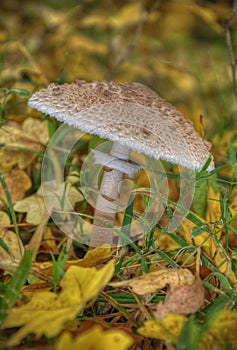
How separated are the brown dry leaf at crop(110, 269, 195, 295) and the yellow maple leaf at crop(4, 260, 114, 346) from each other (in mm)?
113

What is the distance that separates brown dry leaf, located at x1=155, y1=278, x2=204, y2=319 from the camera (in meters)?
0.90

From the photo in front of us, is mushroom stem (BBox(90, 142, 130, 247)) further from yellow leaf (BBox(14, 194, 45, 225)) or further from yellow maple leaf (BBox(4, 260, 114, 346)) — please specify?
yellow maple leaf (BBox(4, 260, 114, 346))

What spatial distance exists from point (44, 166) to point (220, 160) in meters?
0.69

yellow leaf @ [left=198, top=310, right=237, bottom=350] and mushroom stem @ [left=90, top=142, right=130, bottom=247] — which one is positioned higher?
yellow leaf @ [left=198, top=310, right=237, bottom=350]

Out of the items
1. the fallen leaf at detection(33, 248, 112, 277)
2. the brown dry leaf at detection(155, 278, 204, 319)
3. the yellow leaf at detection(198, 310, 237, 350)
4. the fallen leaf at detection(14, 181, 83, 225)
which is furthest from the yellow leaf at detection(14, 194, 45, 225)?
the yellow leaf at detection(198, 310, 237, 350)

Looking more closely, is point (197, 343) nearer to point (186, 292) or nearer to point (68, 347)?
point (186, 292)

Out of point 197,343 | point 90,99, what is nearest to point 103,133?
point 90,99

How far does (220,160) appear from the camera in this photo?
1.80 metres

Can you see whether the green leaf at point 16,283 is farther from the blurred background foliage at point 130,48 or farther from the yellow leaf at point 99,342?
the blurred background foliage at point 130,48

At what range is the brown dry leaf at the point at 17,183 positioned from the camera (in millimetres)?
1521

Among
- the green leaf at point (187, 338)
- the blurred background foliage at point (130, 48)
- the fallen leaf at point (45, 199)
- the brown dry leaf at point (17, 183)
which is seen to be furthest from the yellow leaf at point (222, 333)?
the blurred background foliage at point (130, 48)

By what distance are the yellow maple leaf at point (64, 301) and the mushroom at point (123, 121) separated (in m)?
0.27

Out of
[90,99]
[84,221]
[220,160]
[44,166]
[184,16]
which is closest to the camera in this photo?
[90,99]

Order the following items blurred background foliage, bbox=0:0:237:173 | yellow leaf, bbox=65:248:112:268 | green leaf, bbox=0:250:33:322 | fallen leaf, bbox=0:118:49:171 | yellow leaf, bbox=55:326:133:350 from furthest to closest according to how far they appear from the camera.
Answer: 1. blurred background foliage, bbox=0:0:237:173
2. fallen leaf, bbox=0:118:49:171
3. yellow leaf, bbox=65:248:112:268
4. green leaf, bbox=0:250:33:322
5. yellow leaf, bbox=55:326:133:350
